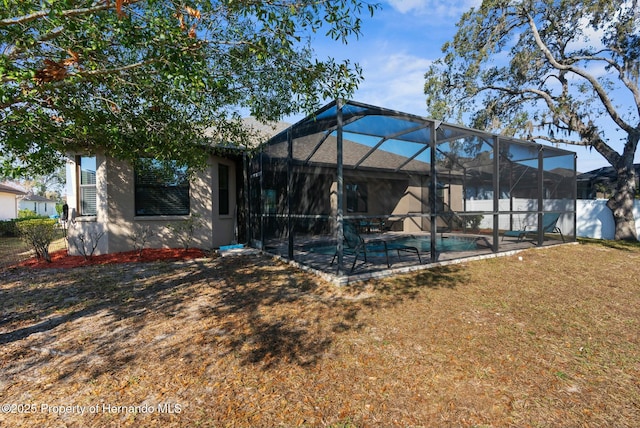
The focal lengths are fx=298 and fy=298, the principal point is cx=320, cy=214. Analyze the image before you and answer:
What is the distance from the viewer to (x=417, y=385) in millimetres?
2477

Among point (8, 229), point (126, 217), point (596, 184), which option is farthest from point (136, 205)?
point (596, 184)

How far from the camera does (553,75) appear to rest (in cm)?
1357

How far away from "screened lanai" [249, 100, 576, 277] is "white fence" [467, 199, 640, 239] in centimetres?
4

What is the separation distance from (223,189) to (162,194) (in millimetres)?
1760

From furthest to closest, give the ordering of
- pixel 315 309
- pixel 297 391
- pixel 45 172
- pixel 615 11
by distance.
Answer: pixel 615 11 < pixel 45 172 < pixel 315 309 < pixel 297 391

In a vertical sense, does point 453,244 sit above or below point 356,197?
below

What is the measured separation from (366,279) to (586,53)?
15033mm

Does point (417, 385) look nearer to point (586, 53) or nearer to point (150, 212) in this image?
point (150, 212)

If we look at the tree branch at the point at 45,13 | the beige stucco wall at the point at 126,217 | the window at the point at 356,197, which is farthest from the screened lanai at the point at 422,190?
the tree branch at the point at 45,13

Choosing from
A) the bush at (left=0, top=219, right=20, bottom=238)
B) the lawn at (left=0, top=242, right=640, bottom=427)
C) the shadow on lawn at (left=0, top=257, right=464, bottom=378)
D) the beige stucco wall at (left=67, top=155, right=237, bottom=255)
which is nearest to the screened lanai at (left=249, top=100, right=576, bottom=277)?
the shadow on lawn at (left=0, top=257, right=464, bottom=378)

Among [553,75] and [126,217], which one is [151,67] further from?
[553,75]

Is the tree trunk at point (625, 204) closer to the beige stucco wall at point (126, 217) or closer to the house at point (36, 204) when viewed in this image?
the beige stucco wall at point (126, 217)

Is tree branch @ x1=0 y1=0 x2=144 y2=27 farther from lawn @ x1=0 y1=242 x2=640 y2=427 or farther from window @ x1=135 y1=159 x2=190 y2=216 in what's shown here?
window @ x1=135 y1=159 x2=190 y2=216

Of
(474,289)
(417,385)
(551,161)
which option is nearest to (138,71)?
(417,385)
